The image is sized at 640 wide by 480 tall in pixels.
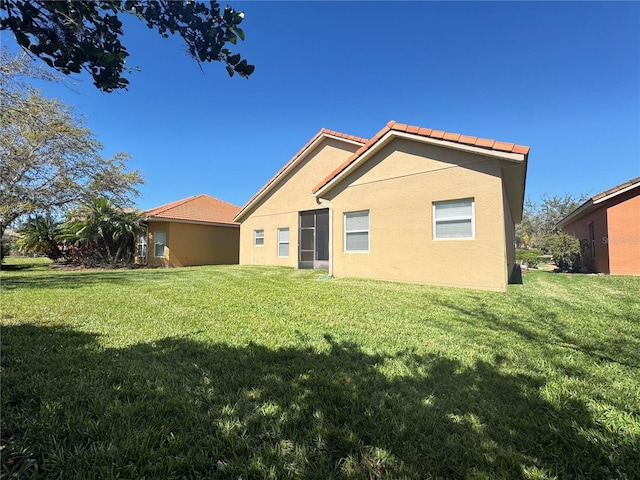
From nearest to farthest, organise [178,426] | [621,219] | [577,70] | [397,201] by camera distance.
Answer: [178,426]
[397,201]
[577,70]
[621,219]

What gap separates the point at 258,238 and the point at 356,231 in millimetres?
9455

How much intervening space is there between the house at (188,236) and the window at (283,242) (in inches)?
193

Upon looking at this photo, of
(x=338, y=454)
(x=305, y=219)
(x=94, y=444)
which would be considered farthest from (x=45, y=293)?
(x=305, y=219)

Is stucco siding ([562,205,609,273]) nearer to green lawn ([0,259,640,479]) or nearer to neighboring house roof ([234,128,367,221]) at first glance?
green lawn ([0,259,640,479])

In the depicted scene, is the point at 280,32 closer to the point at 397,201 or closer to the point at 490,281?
the point at 397,201

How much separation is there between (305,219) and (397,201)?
7.49m

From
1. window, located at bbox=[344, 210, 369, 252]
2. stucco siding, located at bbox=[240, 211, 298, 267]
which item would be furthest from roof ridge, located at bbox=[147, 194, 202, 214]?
window, located at bbox=[344, 210, 369, 252]

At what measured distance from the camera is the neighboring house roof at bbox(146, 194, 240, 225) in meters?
19.2

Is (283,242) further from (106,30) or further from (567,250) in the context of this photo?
(106,30)

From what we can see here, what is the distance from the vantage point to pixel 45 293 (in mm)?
7672

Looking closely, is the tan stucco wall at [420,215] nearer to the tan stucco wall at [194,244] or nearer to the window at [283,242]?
the window at [283,242]

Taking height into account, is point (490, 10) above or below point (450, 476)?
above

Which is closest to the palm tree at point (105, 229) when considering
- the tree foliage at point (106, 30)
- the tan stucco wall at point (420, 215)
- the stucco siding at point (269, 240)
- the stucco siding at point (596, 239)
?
the stucco siding at point (269, 240)

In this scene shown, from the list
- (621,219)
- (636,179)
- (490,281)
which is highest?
(636,179)
